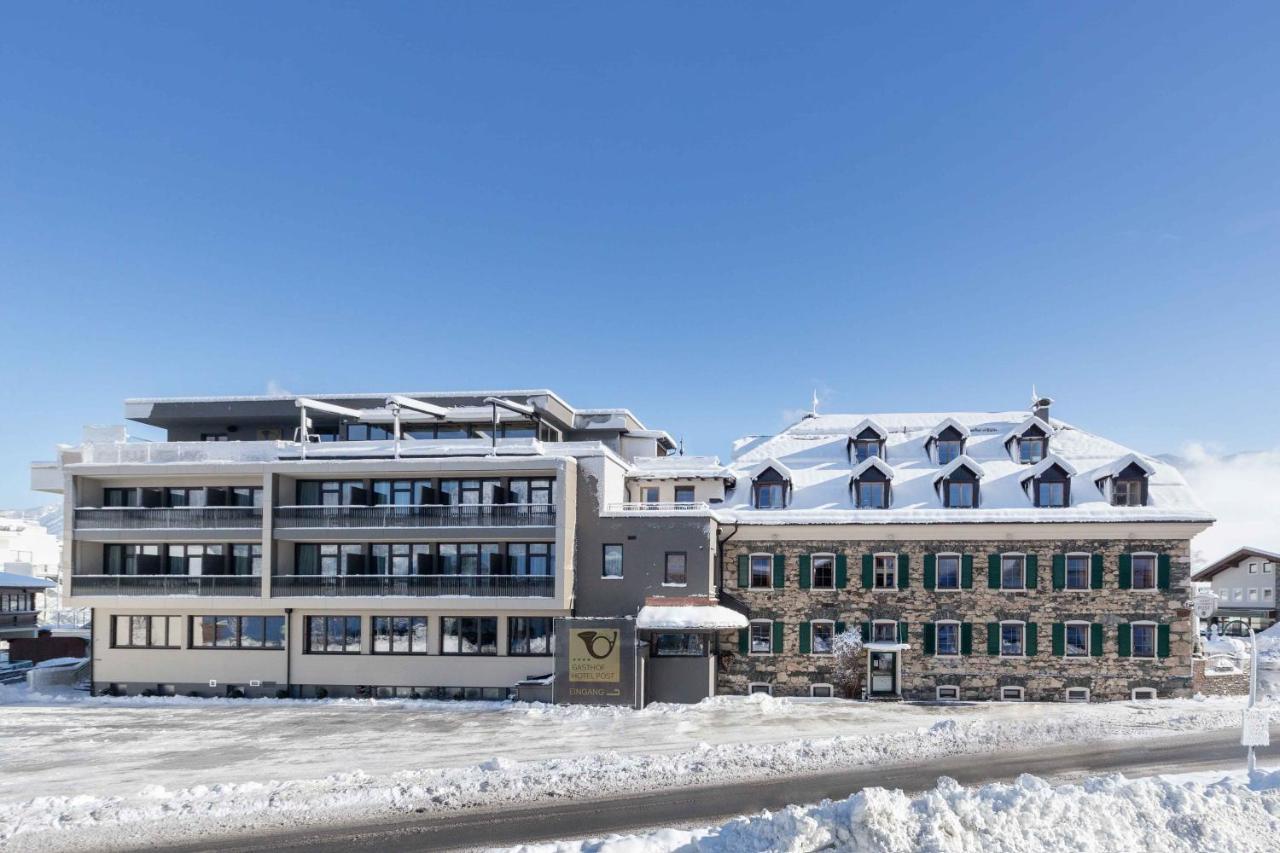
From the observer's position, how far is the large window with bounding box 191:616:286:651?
118 feet

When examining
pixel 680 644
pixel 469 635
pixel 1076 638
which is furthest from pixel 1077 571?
pixel 469 635

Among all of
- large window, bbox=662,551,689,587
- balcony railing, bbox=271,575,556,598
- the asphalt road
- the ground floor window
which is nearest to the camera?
the asphalt road

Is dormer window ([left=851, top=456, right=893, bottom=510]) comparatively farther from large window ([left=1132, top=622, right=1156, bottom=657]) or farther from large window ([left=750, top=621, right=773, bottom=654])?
large window ([left=1132, top=622, right=1156, bottom=657])

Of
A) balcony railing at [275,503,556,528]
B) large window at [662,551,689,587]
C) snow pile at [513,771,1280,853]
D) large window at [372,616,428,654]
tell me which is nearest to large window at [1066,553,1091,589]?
large window at [662,551,689,587]

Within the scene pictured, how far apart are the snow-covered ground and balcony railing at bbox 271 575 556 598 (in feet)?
13.9

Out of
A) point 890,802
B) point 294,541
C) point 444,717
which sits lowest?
point 444,717

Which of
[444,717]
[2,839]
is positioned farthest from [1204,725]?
[2,839]

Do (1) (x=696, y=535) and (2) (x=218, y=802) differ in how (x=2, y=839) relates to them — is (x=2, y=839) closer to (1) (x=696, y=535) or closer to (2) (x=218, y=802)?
(2) (x=218, y=802)

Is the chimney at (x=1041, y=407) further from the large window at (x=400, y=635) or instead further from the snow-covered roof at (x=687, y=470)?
the large window at (x=400, y=635)

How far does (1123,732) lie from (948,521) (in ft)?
35.5

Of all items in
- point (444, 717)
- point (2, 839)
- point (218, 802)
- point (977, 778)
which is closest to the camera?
point (2, 839)

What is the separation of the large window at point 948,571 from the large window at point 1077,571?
438 cm

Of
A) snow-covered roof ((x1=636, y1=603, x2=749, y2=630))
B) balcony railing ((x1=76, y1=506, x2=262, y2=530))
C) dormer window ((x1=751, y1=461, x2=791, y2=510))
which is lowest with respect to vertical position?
snow-covered roof ((x1=636, y1=603, x2=749, y2=630))

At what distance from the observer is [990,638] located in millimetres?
35781
